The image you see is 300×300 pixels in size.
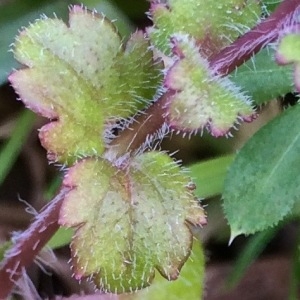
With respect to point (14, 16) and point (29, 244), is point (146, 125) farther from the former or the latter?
point (14, 16)

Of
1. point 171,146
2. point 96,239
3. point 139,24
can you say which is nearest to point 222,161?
point 171,146

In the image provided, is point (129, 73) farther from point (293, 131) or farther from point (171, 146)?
point (171, 146)

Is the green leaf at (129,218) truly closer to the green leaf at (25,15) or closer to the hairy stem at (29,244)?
the hairy stem at (29,244)

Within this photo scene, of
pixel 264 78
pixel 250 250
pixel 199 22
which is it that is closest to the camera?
pixel 199 22

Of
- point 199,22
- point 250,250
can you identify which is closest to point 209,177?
point 250,250

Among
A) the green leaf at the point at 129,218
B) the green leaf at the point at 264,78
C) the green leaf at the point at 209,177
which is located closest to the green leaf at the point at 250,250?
the green leaf at the point at 209,177

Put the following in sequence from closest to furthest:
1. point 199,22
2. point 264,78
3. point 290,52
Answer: point 290,52 < point 199,22 < point 264,78
